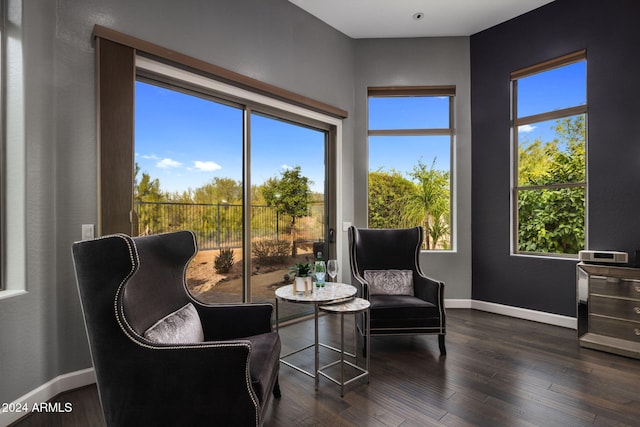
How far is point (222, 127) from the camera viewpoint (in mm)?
3230

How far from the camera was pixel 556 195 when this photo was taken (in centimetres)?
383

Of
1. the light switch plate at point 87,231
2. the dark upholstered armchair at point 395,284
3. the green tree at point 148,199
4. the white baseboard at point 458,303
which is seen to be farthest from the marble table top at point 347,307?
the white baseboard at point 458,303

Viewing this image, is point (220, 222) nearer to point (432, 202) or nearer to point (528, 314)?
point (432, 202)

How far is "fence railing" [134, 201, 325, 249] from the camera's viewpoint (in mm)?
2754

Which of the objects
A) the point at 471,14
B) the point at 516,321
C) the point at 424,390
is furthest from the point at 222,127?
the point at 516,321

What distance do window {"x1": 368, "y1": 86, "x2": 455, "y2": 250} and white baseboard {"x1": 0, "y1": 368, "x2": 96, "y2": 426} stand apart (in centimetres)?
333

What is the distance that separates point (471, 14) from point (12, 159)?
4.45m

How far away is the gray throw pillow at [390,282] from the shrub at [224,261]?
1.30m

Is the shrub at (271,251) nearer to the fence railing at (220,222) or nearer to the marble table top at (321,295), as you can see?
the fence railing at (220,222)

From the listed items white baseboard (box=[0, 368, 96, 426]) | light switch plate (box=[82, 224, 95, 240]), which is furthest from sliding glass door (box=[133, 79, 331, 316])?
white baseboard (box=[0, 368, 96, 426])

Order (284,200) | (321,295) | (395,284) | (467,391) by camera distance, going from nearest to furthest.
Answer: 1. (467,391)
2. (321,295)
3. (395,284)
4. (284,200)

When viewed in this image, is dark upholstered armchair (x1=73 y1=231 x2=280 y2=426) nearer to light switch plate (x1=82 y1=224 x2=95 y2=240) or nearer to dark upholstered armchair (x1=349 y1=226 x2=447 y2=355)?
light switch plate (x1=82 y1=224 x2=95 y2=240)

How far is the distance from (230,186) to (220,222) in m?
0.36

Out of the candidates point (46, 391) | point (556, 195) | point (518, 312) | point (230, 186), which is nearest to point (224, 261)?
point (230, 186)
